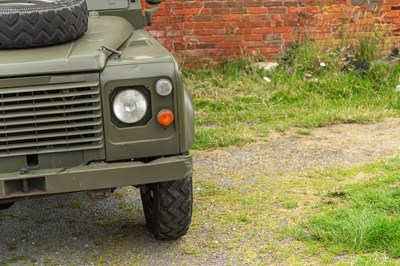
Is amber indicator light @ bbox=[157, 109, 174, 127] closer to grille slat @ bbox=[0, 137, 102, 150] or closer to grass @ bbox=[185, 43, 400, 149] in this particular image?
grille slat @ bbox=[0, 137, 102, 150]

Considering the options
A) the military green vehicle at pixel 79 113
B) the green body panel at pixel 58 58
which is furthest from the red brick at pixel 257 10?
the military green vehicle at pixel 79 113

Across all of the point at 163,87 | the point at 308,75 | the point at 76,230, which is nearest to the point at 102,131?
the point at 163,87

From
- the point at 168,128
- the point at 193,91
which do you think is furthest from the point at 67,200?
the point at 193,91

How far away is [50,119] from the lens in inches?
151

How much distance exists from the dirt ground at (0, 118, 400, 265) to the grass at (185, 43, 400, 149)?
0.39 m

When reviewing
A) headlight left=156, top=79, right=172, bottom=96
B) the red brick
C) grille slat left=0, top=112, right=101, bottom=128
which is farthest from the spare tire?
the red brick

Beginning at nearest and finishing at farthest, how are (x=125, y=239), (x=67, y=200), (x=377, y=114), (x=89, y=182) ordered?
(x=89, y=182), (x=125, y=239), (x=67, y=200), (x=377, y=114)

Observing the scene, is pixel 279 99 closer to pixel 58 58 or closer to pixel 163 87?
pixel 163 87

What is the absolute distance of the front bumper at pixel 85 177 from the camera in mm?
3811

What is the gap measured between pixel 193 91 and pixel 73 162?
163 inches

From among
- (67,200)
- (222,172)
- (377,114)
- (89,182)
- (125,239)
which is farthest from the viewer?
(377,114)

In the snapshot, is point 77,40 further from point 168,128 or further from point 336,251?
point 336,251

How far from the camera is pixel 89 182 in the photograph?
152 inches

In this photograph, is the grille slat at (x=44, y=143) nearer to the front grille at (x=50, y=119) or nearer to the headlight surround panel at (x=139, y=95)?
the front grille at (x=50, y=119)
